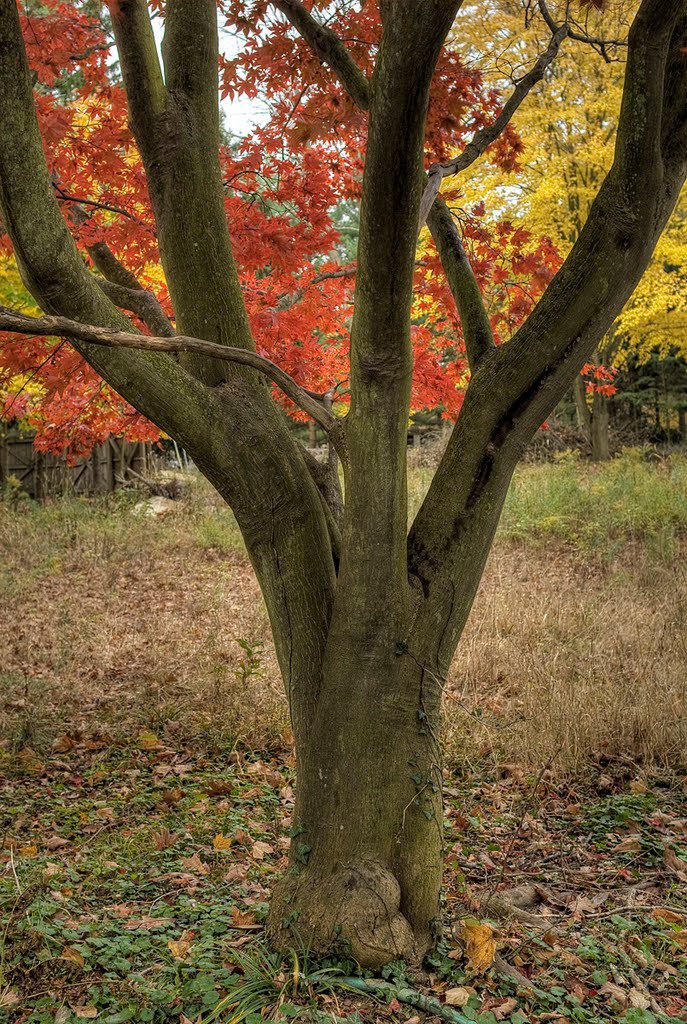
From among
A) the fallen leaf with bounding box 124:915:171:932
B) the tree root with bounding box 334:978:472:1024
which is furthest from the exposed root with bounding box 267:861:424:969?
the fallen leaf with bounding box 124:915:171:932

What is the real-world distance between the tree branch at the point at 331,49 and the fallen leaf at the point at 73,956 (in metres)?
3.47

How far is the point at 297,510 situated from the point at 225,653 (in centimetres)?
430

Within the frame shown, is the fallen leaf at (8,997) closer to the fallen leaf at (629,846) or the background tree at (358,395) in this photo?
the background tree at (358,395)

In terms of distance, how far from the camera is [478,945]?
9.57 ft

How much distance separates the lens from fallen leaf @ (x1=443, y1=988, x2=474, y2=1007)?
2629 millimetres

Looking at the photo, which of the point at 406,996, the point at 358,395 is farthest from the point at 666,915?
the point at 358,395

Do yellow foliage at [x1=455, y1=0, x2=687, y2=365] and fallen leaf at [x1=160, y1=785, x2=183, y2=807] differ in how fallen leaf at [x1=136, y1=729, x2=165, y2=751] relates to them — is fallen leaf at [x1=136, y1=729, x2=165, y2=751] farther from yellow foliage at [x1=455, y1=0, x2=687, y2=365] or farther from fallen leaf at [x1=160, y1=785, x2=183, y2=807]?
yellow foliage at [x1=455, y1=0, x2=687, y2=365]

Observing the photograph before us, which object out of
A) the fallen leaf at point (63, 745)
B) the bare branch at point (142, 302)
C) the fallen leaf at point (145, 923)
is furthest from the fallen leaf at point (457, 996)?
the fallen leaf at point (63, 745)

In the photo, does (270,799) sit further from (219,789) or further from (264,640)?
(264,640)

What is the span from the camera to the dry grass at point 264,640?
17.7 ft

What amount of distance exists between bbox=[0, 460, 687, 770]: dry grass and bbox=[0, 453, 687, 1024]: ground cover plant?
0.09 feet

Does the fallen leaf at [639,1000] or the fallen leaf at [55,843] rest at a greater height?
the fallen leaf at [639,1000]

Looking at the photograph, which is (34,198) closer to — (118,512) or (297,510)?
(297,510)

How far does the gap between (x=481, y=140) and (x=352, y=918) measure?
3070 mm
